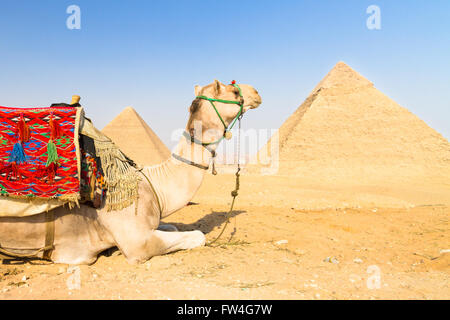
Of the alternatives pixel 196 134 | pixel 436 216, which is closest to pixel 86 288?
pixel 196 134

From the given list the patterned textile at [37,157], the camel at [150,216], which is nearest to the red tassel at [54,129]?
the patterned textile at [37,157]

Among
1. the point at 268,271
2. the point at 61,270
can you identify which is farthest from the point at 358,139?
the point at 61,270

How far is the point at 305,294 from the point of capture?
2348mm

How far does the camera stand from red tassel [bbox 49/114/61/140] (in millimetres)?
2691

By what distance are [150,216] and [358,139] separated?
Answer: 164ft

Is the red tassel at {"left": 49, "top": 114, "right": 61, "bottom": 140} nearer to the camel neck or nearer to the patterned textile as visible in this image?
the patterned textile

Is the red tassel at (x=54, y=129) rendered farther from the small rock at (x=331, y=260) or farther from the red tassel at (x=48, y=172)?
the small rock at (x=331, y=260)

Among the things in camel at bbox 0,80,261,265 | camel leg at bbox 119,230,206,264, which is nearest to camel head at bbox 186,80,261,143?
camel at bbox 0,80,261,265

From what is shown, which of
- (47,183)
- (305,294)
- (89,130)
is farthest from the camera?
(89,130)

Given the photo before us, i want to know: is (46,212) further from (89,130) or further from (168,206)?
(168,206)

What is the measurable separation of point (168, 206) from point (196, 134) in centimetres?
78

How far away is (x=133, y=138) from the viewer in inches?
945

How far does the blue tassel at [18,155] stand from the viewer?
2637 mm

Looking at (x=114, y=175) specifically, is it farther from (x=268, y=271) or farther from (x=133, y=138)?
(x=133, y=138)
